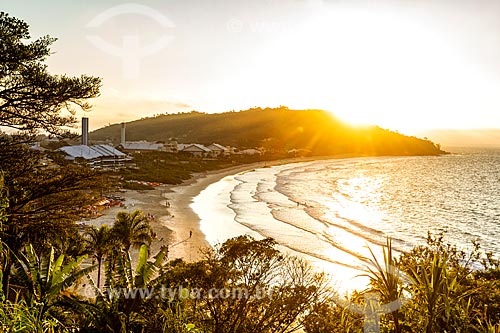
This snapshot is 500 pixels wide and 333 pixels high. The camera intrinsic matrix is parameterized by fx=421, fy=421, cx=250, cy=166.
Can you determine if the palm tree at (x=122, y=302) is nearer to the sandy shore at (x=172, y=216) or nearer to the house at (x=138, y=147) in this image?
the sandy shore at (x=172, y=216)

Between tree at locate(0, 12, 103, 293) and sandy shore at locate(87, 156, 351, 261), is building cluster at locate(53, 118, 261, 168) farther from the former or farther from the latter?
tree at locate(0, 12, 103, 293)

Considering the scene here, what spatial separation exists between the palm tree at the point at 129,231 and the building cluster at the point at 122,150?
30.1 metres

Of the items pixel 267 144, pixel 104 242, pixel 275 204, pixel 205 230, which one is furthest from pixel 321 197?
pixel 267 144

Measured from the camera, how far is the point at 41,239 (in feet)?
41.6

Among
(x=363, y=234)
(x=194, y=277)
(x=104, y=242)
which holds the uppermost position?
(x=194, y=277)

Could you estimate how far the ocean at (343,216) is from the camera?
35.2 metres

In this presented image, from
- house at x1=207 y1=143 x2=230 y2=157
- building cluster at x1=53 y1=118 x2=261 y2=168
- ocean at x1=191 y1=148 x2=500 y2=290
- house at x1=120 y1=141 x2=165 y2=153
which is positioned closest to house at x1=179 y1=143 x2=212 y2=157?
building cluster at x1=53 y1=118 x2=261 y2=168

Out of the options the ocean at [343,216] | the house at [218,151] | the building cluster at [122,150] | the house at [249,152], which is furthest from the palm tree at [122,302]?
the house at [249,152]

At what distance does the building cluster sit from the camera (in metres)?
70.9

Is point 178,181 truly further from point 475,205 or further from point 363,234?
point 475,205

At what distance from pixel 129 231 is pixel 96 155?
53957 millimetres

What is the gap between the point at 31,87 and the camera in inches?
481

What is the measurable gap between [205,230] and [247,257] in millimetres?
28161

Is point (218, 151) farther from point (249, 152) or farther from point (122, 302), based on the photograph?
point (122, 302)
